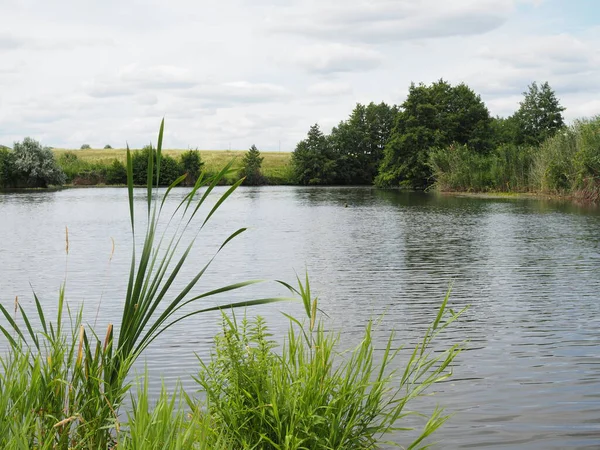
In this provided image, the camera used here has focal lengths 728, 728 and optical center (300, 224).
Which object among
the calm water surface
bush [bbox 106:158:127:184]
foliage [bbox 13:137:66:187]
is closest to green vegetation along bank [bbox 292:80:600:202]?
the calm water surface

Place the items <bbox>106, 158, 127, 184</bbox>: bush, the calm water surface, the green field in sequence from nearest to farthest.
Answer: the calm water surface, <bbox>106, 158, 127, 184</bbox>: bush, the green field

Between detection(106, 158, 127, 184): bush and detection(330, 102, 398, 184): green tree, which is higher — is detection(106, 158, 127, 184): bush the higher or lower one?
the lower one

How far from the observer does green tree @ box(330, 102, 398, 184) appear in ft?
286

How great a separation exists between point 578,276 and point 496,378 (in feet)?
25.1

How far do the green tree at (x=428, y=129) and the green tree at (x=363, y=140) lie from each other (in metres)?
17.3

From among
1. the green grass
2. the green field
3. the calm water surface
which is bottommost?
the calm water surface

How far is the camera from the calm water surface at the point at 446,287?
643 cm

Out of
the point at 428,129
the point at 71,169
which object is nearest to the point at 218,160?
the point at 71,169

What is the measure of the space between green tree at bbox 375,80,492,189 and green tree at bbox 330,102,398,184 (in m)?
17.3

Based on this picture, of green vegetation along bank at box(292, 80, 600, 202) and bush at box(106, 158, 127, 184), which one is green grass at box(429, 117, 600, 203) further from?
bush at box(106, 158, 127, 184)

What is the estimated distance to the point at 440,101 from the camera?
2702 inches

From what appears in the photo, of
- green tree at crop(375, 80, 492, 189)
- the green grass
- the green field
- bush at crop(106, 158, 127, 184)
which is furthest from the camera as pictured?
the green field

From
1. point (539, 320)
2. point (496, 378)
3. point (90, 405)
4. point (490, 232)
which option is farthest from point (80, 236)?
point (90, 405)

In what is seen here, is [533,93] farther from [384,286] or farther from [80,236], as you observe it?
[384,286]
